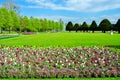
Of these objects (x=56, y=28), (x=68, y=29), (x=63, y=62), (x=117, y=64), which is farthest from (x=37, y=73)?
(x=56, y=28)

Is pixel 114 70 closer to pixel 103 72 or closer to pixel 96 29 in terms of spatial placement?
pixel 103 72

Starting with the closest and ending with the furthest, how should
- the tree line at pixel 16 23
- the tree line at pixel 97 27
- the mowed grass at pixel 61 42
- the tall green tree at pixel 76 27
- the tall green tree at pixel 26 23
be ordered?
1. the mowed grass at pixel 61 42
2. the tree line at pixel 16 23
3. the tall green tree at pixel 26 23
4. the tree line at pixel 97 27
5. the tall green tree at pixel 76 27

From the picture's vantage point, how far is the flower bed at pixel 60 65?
31.0 feet

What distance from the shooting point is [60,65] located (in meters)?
10.1

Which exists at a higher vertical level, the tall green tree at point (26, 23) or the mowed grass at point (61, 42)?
the tall green tree at point (26, 23)

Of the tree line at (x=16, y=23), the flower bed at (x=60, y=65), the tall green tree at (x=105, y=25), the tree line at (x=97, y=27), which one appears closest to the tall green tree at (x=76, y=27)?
the tree line at (x=97, y=27)

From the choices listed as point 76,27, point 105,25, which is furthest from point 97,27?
point 76,27

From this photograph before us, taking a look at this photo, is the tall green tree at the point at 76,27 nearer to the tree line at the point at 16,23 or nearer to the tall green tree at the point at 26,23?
the tree line at the point at 16,23

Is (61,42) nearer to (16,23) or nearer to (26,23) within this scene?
(16,23)

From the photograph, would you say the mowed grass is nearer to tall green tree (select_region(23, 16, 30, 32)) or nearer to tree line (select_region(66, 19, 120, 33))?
tall green tree (select_region(23, 16, 30, 32))

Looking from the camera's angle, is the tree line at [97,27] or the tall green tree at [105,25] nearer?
the tree line at [97,27]

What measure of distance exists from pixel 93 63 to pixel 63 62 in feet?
3.77

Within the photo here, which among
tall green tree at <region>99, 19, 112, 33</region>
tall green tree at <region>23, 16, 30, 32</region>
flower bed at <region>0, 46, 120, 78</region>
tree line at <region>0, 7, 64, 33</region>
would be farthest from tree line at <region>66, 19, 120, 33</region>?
flower bed at <region>0, 46, 120, 78</region>

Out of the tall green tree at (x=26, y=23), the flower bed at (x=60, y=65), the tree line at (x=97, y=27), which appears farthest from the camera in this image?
the tree line at (x=97, y=27)
